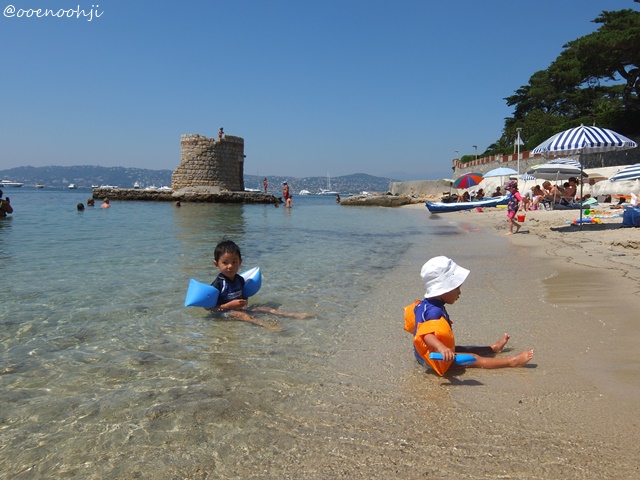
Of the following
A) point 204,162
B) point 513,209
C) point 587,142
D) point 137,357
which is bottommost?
point 137,357

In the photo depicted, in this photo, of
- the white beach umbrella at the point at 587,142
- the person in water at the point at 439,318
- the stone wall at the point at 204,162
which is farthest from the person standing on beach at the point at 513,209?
the stone wall at the point at 204,162

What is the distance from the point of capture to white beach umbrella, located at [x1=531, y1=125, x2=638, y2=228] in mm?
9547

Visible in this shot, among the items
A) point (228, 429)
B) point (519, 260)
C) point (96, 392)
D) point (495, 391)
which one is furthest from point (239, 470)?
point (519, 260)

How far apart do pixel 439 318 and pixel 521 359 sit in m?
0.56

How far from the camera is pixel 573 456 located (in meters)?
1.91

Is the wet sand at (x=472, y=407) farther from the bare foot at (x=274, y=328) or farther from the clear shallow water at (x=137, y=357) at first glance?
the bare foot at (x=274, y=328)

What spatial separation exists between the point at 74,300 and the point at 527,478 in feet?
15.1

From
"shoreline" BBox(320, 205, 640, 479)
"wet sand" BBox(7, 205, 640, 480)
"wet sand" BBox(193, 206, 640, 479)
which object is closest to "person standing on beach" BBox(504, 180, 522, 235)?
"shoreline" BBox(320, 205, 640, 479)

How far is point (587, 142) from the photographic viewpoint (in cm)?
960

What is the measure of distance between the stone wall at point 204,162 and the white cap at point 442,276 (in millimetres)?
35809

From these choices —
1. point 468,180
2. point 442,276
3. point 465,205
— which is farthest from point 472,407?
point 468,180

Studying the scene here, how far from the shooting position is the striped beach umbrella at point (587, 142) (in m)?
9.55

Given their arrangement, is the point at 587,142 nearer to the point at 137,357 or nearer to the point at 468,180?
the point at 137,357

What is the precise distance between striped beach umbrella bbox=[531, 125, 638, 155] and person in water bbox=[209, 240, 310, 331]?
795 centimetres
